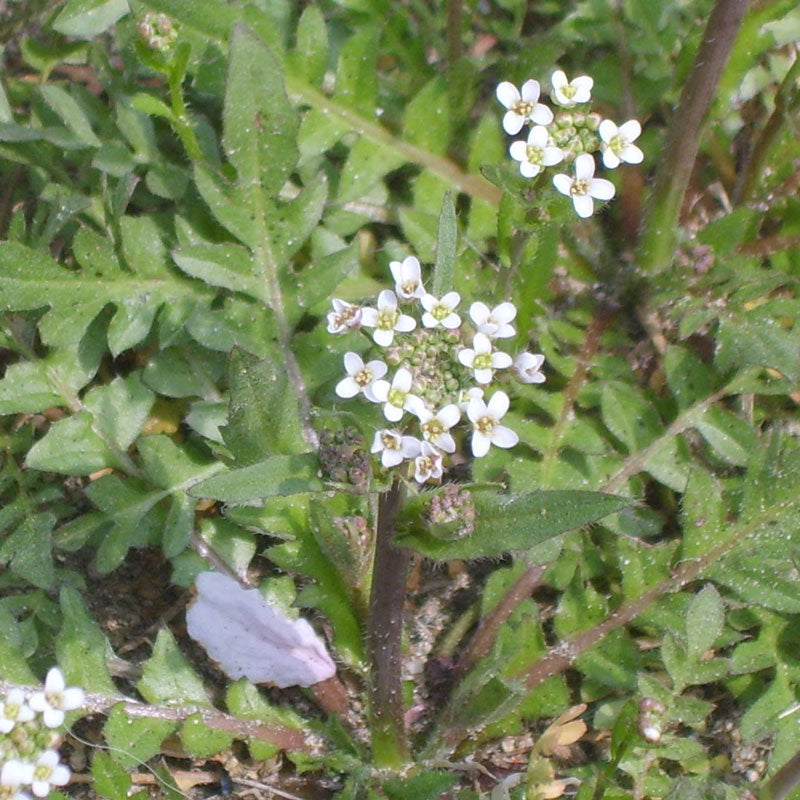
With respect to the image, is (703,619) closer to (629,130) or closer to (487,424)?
(487,424)

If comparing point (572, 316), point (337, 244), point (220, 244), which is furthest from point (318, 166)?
point (572, 316)

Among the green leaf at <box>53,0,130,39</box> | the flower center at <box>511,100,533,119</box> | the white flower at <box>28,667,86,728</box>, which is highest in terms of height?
the green leaf at <box>53,0,130,39</box>

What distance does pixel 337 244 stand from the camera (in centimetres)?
355

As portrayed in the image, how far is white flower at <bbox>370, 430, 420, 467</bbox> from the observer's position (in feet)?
6.55

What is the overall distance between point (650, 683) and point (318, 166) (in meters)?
2.11

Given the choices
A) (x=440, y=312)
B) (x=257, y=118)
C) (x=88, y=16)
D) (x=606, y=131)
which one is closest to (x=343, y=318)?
(x=440, y=312)

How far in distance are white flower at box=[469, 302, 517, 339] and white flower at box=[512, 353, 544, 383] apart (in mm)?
63

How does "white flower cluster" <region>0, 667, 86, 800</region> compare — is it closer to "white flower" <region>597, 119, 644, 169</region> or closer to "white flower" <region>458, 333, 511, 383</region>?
"white flower" <region>458, 333, 511, 383</region>

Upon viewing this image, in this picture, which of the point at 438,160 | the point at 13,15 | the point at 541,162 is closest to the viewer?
the point at 541,162

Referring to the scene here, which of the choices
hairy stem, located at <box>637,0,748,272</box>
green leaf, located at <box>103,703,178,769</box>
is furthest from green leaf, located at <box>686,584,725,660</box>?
green leaf, located at <box>103,703,178,769</box>

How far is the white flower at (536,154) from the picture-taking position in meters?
2.44

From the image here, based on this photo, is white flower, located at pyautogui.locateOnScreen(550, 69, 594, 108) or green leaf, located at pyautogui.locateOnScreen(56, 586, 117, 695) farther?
green leaf, located at pyautogui.locateOnScreen(56, 586, 117, 695)

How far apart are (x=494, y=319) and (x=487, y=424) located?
25cm

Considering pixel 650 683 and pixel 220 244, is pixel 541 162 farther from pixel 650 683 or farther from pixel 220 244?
pixel 650 683
